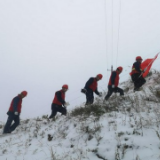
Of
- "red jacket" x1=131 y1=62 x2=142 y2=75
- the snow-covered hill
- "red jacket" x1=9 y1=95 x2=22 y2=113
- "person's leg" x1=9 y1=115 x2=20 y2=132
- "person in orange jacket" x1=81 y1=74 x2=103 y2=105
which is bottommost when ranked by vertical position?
the snow-covered hill

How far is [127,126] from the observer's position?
126 inches

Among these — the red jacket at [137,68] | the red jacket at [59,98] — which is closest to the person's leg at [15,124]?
the red jacket at [59,98]

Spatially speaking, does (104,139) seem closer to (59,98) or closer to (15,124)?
(59,98)

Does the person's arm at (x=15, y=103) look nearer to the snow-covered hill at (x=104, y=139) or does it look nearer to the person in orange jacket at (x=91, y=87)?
the person in orange jacket at (x=91, y=87)

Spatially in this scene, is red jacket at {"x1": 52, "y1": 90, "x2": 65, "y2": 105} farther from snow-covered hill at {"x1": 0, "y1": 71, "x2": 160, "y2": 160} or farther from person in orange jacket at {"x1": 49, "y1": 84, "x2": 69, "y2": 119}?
snow-covered hill at {"x1": 0, "y1": 71, "x2": 160, "y2": 160}

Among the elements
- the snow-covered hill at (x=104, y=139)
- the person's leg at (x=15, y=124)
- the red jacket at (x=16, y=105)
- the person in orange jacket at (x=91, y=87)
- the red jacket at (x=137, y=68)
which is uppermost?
the red jacket at (x=137, y=68)

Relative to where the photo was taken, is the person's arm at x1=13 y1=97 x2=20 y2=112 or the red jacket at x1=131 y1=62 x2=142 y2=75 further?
the red jacket at x1=131 y1=62 x2=142 y2=75

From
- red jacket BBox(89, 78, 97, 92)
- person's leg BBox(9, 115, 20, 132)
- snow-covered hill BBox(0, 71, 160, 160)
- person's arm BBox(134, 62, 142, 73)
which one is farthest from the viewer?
red jacket BBox(89, 78, 97, 92)

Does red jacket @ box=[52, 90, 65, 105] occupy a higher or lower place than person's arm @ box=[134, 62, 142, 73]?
lower

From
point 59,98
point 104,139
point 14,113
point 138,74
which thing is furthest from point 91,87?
point 104,139

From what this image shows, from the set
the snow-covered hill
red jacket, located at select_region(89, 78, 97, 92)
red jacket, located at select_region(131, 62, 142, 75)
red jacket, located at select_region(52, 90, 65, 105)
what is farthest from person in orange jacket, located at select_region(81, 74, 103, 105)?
the snow-covered hill

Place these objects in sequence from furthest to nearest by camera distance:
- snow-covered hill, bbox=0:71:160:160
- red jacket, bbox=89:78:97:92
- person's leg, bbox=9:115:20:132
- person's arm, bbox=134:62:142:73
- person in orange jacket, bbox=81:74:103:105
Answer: red jacket, bbox=89:78:97:92 < person in orange jacket, bbox=81:74:103:105 < person's arm, bbox=134:62:142:73 < person's leg, bbox=9:115:20:132 < snow-covered hill, bbox=0:71:160:160

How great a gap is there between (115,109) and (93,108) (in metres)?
0.63

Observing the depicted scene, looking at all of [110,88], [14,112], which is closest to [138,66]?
[110,88]
